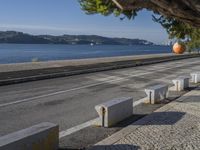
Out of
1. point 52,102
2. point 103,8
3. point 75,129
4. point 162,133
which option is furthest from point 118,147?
point 52,102

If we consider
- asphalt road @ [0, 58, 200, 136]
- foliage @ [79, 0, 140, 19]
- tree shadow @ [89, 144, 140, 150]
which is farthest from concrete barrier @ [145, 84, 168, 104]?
tree shadow @ [89, 144, 140, 150]

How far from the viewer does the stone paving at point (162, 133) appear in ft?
24.2

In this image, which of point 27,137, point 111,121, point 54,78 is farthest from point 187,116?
point 54,78

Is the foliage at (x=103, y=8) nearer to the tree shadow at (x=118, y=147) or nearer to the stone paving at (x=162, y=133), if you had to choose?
the stone paving at (x=162, y=133)

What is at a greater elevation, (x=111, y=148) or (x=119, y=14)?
(x=119, y=14)

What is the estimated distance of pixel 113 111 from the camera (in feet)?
30.5

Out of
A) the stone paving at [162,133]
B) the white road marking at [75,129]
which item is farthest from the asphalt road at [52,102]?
the stone paving at [162,133]

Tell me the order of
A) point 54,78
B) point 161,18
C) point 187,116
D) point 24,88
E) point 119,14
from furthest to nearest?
point 54,78, point 24,88, point 161,18, point 119,14, point 187,116

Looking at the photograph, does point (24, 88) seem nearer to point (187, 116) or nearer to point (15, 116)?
point (15, 116)

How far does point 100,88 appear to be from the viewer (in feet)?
58.7

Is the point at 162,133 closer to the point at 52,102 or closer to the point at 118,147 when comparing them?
the point at 118,147

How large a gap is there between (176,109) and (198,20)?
4.43 meters

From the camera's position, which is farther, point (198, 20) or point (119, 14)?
point (119, 14)

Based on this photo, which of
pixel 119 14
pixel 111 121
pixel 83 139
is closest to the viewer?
pixel 83 139
